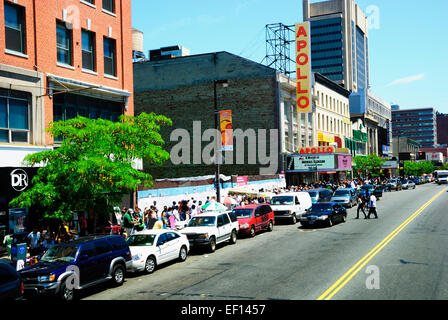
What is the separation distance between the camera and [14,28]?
770 inches

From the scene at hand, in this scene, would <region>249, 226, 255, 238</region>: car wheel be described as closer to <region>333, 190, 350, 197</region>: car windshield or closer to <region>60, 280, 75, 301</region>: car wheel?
<region>60, 280, 75, 301</region>: car wheel

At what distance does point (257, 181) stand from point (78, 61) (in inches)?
906

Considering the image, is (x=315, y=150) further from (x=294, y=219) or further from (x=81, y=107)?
(x=81, y=107)

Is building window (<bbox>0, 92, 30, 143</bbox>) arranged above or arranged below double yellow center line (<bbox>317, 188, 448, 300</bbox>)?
above

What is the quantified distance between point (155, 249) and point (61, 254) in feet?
12.3

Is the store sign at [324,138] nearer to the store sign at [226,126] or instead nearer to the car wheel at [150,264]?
the store sign at [226,126]

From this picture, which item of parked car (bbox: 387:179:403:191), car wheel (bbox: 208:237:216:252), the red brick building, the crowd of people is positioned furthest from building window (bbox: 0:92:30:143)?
parked car (bbox: 387:179:403:191)

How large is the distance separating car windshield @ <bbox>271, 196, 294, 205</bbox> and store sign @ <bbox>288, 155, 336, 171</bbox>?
22.0 metres

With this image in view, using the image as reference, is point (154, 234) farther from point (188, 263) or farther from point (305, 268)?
point (305, 268)

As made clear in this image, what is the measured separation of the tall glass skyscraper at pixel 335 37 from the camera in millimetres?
157875

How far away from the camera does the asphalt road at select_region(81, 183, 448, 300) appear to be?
37.6 ft

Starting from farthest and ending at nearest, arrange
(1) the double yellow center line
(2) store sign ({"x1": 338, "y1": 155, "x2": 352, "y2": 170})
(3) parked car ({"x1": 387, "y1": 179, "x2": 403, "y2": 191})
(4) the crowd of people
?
(3) parked car ({"x1": 387, "y1": 179, "x2": 403, "y2": 191}), (2) store sign ({"x1": 338, "y1": 155, "x2": 352, "y2": 170}), (4) the crowd of people, (1) the double yellow center line

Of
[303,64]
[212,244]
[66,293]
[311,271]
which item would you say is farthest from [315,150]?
[66,293]

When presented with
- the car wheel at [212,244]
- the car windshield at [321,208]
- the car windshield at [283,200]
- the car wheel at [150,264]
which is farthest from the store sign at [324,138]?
the car wheel at [150,264]
